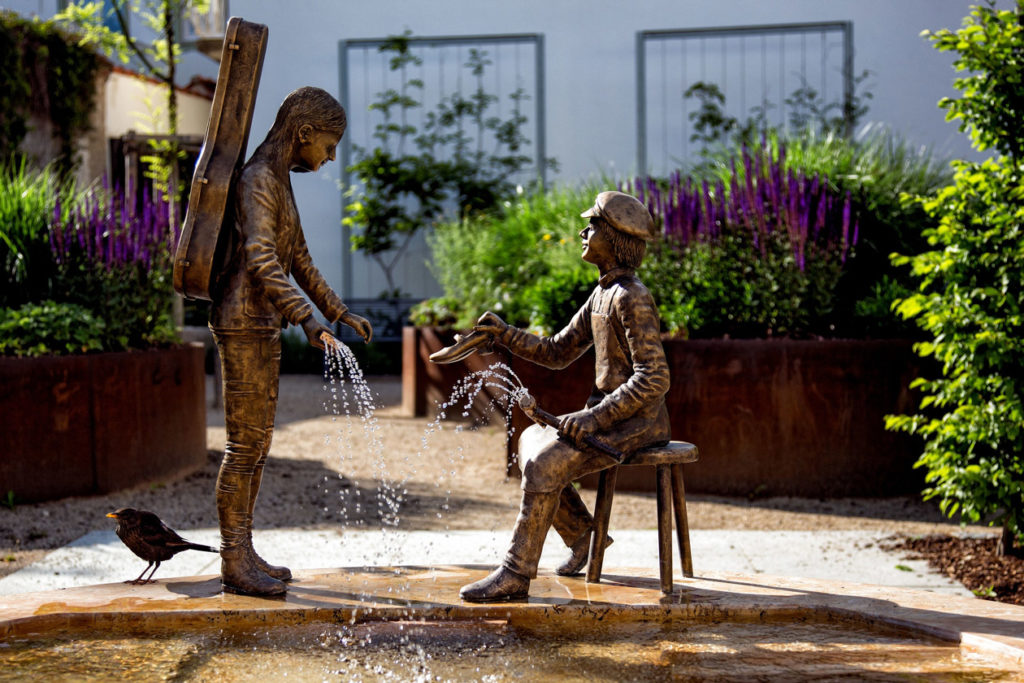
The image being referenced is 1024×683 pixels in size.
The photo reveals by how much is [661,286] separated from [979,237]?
118 inches

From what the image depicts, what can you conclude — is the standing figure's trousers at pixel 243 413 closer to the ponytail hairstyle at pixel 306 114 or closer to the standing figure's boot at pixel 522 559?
the ponytail hairstyle at pixel 306 114

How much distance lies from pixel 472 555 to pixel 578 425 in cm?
191

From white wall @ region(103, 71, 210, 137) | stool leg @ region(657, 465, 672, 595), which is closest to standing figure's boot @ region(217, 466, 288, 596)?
stool leg @ region(657, 465, 672, 595)

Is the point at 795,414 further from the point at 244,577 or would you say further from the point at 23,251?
the point at 23,251

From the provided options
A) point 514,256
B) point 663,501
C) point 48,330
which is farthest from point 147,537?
point 514,256

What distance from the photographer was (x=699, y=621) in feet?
11.5

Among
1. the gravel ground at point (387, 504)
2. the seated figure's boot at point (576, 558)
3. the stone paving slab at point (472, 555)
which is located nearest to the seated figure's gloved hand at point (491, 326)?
the seated figure's boot at point (576, 558)

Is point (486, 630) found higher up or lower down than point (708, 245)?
lower down

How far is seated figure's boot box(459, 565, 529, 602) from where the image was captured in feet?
11.7

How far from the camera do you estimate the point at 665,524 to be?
12.0ft

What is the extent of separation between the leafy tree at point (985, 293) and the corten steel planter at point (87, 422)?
4.79 metres


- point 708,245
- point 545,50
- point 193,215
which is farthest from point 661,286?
point 545,50

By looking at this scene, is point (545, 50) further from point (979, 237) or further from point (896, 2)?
point (979, 237)

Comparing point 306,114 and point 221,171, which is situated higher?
point 306,114
